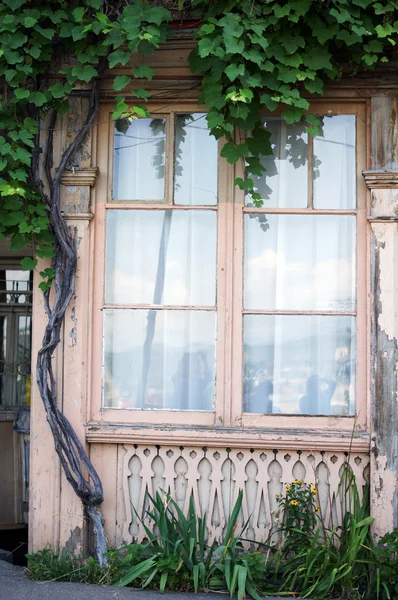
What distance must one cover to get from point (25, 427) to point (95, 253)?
7.33ft

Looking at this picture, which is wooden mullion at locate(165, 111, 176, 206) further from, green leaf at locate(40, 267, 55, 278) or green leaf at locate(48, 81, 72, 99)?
green leaf at locate(40, 267, 55, 278)

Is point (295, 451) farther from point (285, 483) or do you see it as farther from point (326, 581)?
point (326, 581)

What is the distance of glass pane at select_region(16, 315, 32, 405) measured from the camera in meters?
7.38

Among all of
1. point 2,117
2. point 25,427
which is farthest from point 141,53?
point 25,427

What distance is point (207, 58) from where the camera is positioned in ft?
16.0

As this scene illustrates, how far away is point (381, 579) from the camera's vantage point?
15.1 feet

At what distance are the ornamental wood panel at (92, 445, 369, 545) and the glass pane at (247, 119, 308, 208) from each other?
64.6 inches

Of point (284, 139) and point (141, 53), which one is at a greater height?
point (141, 53)

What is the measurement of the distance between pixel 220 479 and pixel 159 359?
0.87 m

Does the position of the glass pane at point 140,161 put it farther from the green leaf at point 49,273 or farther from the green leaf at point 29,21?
the green leaf at point 29,21

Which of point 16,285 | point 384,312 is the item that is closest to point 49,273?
point 384,312

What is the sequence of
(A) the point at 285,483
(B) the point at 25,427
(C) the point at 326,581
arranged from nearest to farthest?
(C) the point at 326,581 → (A) the point at 285,483 → (B) the point at 25,427

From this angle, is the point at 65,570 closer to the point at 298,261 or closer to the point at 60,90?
the point at 298,261

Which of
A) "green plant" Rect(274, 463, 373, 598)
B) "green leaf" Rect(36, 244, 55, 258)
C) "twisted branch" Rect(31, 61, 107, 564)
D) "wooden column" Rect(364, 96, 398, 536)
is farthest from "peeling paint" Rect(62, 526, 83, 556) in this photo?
"wooden column" Rect(364, 96, 398, 536)
